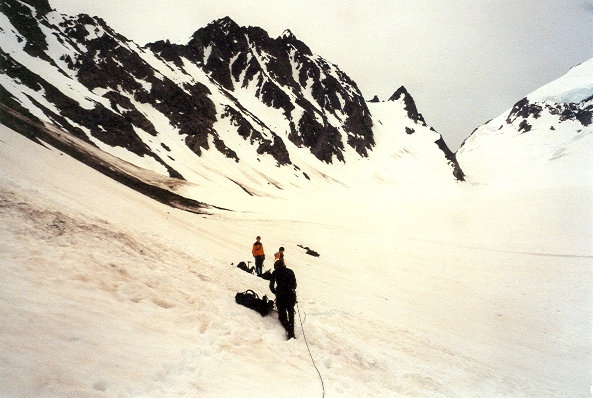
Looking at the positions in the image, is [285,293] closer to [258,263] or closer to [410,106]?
[258,263]

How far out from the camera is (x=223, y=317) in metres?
7.86

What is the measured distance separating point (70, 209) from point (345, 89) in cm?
16305

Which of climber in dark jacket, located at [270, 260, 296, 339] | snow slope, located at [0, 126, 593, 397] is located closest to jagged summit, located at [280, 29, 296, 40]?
snow slope, located at [0, 126, 593, 397]

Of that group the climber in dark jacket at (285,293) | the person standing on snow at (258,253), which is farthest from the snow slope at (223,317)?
the person standing on snow at (258,253)

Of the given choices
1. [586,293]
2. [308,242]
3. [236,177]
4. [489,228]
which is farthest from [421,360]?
[236,177]

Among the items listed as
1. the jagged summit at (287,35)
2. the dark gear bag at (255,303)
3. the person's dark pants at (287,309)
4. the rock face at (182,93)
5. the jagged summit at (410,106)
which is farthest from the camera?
the jagged summit at (410,106)

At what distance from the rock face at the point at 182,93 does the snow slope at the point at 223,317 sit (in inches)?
696

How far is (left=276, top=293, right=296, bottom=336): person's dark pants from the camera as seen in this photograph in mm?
8289

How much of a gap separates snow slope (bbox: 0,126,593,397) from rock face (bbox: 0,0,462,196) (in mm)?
17675

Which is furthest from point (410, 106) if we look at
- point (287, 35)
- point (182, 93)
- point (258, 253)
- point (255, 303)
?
point (255, 303)

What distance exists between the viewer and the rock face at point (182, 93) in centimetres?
5669

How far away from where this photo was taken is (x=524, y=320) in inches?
661

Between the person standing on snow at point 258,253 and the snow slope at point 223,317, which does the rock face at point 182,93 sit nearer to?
the snow slope at point 223,317

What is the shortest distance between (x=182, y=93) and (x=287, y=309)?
9113 cm
